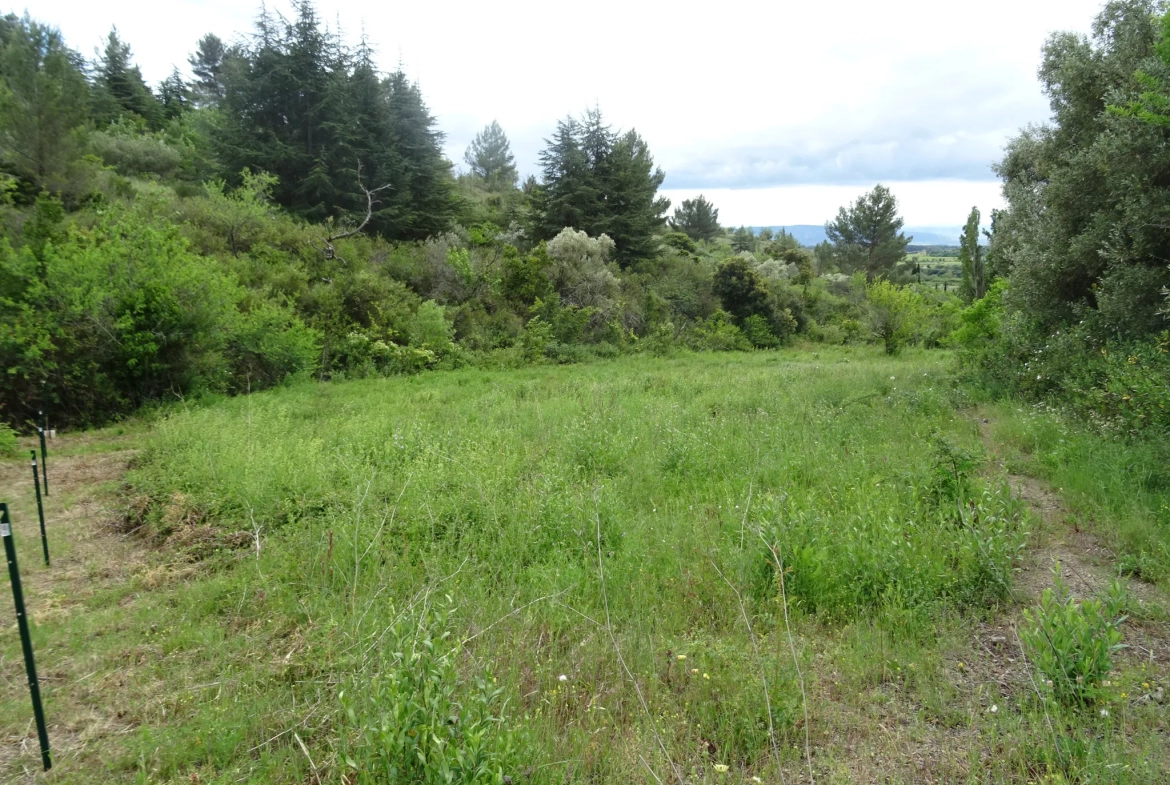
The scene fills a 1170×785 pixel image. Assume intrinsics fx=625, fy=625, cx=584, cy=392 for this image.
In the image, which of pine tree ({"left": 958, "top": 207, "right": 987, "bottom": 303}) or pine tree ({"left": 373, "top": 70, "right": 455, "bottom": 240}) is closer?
pine tree ({"left": 958, "top": 207, "right": 987, "bottom": 303})

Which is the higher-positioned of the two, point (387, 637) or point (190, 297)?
point (190, 297)

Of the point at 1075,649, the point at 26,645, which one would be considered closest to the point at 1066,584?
the point at 1075,649

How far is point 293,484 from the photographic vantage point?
21.6ft

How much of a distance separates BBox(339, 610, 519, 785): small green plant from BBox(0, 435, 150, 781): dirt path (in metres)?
1.58

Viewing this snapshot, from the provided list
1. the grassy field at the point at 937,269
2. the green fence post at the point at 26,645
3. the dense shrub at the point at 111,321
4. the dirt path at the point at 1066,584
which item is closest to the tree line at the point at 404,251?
the dense shrub at the point at 111,321

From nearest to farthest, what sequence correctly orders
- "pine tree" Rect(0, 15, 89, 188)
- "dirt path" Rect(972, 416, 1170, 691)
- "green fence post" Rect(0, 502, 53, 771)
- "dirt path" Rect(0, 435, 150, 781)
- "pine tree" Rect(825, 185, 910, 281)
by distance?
"green fence post" Rect(0, 502, 53, 771)
"dirt path" Rect(0, 435, 150, 781)
"dirt path" Rect(972, 416, 1170, 691)
"pine tree" Rect(0, 15, 89, 188)
"pine tree" Rect(825, 185, 910, 281)

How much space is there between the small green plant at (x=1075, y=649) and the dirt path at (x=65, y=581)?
17.2 ft

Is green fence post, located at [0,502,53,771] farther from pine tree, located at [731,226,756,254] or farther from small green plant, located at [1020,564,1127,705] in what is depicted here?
pine tree, located at [731,226,756,254]

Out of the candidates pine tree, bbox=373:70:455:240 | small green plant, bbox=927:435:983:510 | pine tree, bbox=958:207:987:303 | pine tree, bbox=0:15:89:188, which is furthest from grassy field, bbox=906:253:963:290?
pine tree, bbox=0:15:89:188

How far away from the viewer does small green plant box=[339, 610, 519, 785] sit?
2721 millimetres

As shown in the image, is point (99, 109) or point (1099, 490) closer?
point (1099, 490)

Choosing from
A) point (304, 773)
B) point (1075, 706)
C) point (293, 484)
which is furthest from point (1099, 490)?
Answer: point (293, 484)

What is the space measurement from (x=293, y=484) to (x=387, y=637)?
3.30 meters

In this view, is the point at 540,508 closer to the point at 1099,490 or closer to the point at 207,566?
the point at 207,566
